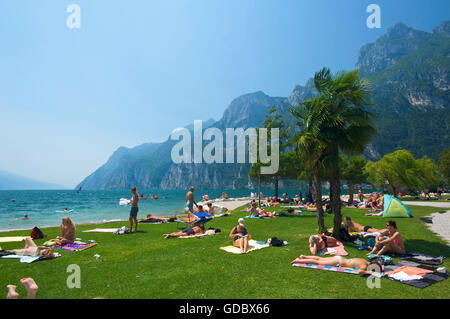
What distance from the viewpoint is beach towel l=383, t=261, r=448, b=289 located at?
209 inches

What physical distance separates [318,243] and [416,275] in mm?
2746

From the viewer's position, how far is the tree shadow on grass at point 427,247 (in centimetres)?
812

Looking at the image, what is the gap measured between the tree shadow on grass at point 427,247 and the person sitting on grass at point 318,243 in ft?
8.85

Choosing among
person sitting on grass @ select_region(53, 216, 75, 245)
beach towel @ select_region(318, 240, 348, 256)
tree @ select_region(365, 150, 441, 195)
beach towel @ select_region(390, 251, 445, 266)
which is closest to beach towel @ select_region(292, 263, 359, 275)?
beach towel @ select_region(318, 240, 348, 256)

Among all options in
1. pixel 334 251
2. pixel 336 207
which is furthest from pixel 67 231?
pixel 336 207

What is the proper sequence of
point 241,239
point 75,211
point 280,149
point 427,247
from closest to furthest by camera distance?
point 241,239 → point 427,247 → point 280,149 → point 75,211

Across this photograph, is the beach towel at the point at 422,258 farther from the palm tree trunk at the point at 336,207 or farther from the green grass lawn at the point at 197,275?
the palm tree trunk at the point at 336,207

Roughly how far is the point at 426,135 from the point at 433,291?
164 m

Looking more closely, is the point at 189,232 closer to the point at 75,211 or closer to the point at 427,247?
the point at 427,247

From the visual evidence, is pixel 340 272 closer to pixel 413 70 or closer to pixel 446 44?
pixel 413 70

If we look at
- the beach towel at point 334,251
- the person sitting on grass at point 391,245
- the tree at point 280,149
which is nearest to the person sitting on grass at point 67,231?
the beach towel at point 334,251

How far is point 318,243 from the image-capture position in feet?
26.3

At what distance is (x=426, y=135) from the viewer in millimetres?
131250
